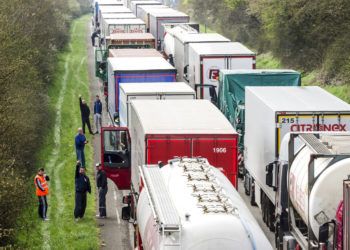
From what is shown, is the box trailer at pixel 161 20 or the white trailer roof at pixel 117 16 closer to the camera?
the box trailer at pixel 161 20

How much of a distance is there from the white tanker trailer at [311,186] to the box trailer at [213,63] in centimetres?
1482

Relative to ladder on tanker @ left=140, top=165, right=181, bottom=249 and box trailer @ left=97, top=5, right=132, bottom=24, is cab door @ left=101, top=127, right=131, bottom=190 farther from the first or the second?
box trailer @ left=97, top=5, right=132, bottom=24

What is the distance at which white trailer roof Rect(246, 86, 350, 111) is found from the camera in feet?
75.5

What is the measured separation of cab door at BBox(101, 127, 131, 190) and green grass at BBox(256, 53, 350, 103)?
19.0 meters

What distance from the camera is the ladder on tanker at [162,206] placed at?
1360cm

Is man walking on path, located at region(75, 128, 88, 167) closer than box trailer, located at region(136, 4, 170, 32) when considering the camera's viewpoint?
Yes

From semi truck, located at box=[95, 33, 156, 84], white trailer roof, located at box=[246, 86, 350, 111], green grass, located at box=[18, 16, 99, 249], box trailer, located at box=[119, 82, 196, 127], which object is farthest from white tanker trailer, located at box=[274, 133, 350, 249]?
semi truck, located at box=[95, 33, 156, 84]

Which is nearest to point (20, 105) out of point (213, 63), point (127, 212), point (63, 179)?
point (63, 179)

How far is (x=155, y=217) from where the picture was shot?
571 inches

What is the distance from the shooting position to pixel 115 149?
82.3 ft

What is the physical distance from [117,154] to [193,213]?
1110 centimetres

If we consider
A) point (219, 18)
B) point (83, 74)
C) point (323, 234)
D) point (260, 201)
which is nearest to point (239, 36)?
point (219, 18)

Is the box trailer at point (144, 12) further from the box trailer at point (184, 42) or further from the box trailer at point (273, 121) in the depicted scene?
the box trailer at point (273, 121)

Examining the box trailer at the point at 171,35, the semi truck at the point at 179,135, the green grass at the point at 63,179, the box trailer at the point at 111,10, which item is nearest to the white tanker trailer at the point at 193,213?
the semi truck at the point at 179,135
